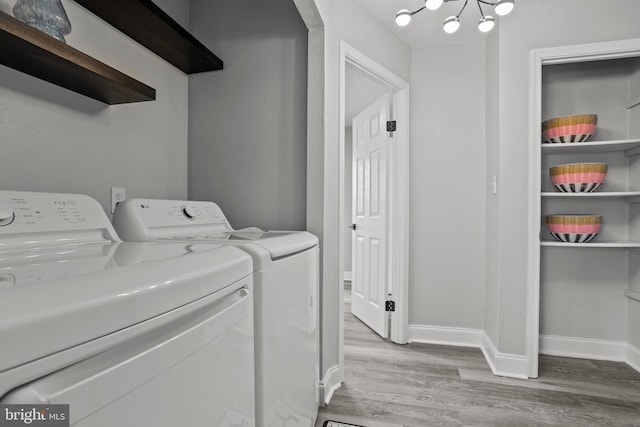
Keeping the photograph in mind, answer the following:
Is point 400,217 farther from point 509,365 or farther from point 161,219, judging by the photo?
point 161,219

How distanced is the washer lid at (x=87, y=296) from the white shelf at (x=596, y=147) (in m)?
2.31

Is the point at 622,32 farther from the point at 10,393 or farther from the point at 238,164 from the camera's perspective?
the point at 10,393

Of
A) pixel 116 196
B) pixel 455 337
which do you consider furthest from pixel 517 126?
pixel 116 196

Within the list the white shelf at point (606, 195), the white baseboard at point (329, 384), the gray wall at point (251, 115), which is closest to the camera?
the white baseboard at point (329, 384)

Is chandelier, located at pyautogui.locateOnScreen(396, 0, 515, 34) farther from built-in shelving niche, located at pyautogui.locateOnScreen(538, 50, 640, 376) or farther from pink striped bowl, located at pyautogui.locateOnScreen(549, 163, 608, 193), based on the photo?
pink striped bowl, located at pyautogui.locateOnScreen(549, 163, 608, 193)

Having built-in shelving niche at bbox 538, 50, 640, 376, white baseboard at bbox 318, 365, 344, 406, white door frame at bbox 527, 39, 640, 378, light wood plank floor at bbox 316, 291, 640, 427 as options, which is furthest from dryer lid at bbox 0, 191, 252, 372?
built-in shelving niche at bbox 538, 50, 640, 376

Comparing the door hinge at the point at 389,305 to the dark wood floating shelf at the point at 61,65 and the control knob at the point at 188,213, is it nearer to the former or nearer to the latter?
the control knob at the point at 188,213

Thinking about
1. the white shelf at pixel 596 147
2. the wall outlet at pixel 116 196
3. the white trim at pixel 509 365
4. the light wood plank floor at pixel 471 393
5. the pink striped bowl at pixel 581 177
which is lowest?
the light wood plank floor at pixel 471 393

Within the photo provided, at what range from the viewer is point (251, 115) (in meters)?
2.03

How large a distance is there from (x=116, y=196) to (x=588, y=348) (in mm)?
3116

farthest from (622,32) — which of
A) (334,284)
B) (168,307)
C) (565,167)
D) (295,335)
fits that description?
(168,307)

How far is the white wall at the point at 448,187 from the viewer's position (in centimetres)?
270

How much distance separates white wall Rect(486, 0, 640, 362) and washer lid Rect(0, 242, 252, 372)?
206 cm

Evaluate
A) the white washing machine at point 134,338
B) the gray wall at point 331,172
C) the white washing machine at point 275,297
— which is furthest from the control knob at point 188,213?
the white washing machine at point 134,338
